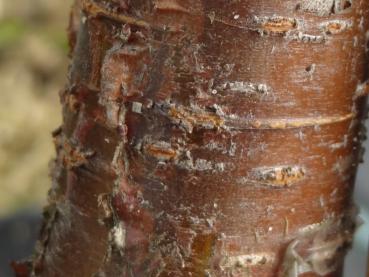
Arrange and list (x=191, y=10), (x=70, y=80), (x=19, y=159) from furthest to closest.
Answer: (x=19, y=159)
(x=70, y=80)
(x=191, y=10)

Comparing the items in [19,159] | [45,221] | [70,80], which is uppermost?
[70,80]

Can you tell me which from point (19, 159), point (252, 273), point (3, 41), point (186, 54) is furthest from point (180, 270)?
point (3, 41)

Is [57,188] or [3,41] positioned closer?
[57,188]

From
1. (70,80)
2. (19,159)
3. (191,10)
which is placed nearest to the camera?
(191,10)

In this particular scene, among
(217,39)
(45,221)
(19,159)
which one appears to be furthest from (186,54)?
(19,159)

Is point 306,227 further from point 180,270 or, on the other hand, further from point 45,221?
point 45,221

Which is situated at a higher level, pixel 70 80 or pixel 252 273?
pixel 70 80

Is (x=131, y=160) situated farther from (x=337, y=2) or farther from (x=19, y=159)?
(x=19, y=159)
